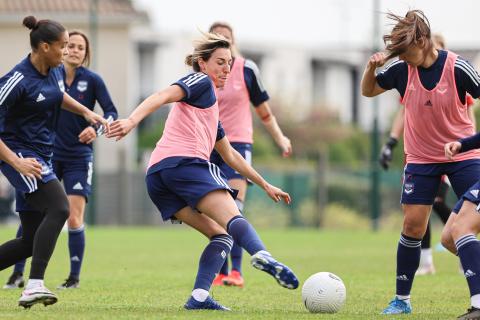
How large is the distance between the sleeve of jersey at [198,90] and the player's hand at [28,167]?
114 cm

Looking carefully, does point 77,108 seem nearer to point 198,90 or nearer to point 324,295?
point 198,90

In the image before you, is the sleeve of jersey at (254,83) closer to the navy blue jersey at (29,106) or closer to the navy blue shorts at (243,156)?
the navy blue shorts at (243,156)

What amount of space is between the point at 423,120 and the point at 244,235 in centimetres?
177

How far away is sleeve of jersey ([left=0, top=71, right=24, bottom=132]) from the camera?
23.8 ft

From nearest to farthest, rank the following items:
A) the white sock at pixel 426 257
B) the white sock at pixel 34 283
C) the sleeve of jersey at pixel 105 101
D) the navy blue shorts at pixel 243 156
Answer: the white sock at pixel 34 283, the sleeve of jersey at pixel 105 101, the navy blue shorts at pixel 243 156, the white sock at pixel 426 257

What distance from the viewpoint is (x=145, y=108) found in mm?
6875

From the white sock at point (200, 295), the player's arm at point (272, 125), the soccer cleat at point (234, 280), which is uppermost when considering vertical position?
the player's arm at point (272, 125)

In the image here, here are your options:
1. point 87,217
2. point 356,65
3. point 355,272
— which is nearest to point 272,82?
point 356,65

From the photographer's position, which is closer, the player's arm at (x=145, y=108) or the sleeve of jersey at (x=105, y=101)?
the player's arm at (x=145, y=108)

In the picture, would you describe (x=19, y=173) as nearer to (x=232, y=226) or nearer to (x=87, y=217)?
(x=232, y=226)

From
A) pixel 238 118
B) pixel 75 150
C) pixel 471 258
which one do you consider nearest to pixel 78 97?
pixel 75 150

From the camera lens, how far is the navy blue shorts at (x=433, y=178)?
7.87 meters

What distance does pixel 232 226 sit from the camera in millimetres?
7168

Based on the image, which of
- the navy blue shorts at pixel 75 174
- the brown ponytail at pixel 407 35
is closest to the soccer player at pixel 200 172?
the brown ponytail at pixel 407 35
